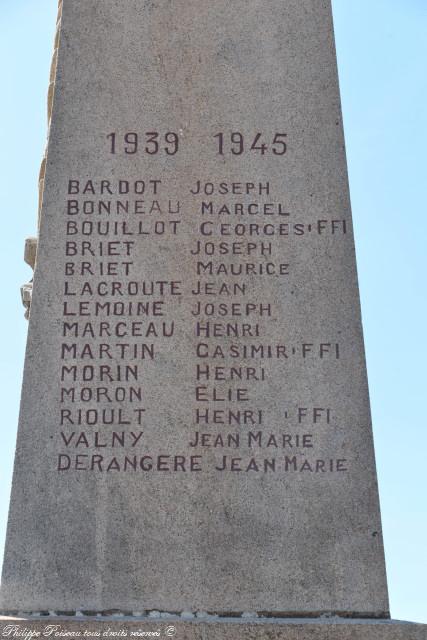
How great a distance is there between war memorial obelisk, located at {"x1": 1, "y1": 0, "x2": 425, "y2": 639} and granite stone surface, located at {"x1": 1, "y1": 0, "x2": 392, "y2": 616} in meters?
0.01

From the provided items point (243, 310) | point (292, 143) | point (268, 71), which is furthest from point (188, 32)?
point (243, 310)

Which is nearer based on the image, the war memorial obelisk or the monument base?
the monument base

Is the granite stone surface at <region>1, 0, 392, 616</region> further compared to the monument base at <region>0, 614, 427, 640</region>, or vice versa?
the granite stone surface at <region>1, 0, 392, 616</region>

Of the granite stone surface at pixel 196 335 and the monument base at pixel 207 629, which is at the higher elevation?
the granite stone surface at pixel 196 335

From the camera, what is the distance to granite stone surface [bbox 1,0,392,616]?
5.20 meters

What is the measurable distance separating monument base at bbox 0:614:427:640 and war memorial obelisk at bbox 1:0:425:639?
0.01m

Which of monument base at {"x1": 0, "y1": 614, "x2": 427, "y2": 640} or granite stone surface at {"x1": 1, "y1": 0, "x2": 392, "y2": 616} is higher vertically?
granite stone surface at {"x1": 1, "y1": 0, "x2": 392, "y2": 616}

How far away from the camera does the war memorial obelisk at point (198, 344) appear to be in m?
5.17

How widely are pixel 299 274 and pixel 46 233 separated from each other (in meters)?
1.43

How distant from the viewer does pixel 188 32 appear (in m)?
6.14

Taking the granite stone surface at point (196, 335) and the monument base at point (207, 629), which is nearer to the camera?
the monument base at point (207, 629)

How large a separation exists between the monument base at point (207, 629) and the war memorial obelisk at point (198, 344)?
0.01 meters

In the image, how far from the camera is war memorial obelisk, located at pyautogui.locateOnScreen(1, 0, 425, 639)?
17.0 ft

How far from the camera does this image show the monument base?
4840 millimetres
